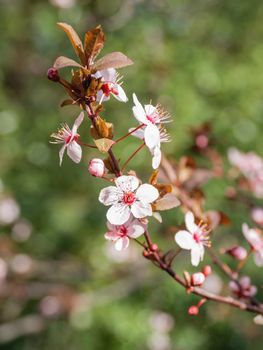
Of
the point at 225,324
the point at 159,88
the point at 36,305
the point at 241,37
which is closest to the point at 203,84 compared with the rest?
the point at 159,88

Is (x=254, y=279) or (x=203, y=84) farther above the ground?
(x=203, y=84)

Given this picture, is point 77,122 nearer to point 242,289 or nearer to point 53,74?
point 53,74

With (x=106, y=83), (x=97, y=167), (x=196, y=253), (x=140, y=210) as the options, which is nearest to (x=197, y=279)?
(x=196, y=253)

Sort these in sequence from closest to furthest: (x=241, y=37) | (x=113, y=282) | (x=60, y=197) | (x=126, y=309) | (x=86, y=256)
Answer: (x=126, y=309) < (x=113, y=282) < (x=86, y=256) < (x=60, y=197) < (x=241, y=37)

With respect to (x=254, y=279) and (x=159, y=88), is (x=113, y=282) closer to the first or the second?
(x=254, y=279)

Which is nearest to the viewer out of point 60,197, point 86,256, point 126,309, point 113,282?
point 126,309

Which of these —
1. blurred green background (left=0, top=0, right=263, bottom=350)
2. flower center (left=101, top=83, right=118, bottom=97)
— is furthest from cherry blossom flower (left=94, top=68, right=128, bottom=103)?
blurred green background (left=0, top=0, right=263, bottom=350)

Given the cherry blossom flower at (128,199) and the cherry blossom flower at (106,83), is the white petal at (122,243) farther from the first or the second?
the cherry blossom flower at (106,83)
